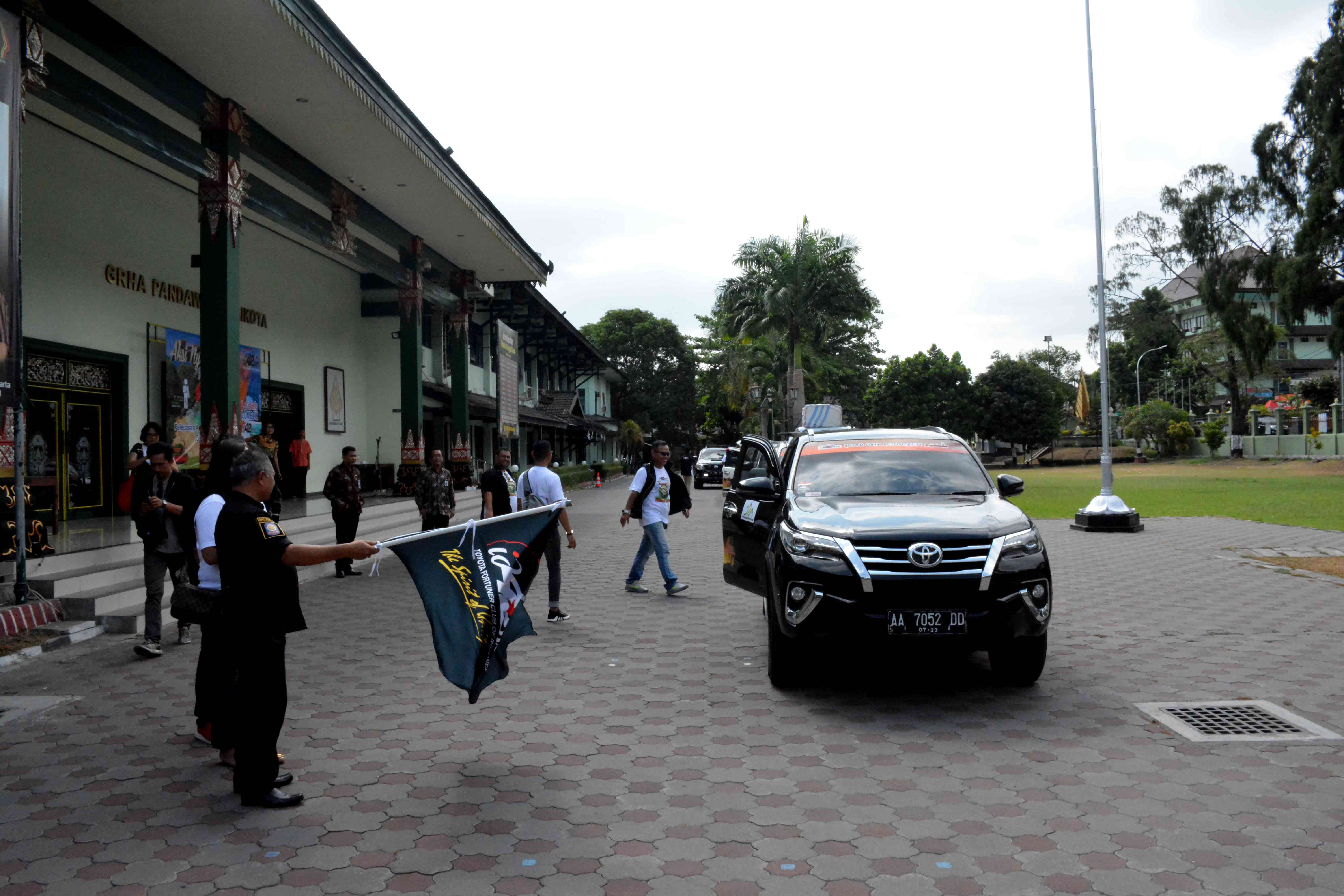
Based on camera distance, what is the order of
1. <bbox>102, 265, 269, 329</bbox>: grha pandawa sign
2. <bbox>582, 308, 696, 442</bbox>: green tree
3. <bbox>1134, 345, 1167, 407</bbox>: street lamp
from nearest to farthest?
<bbox>102, 265, 269, 329</bbox>: grha pandawa sign, <bbox>582, 308, 696, 442</bbox>: green tree, <bbox>1134, 345, 1167, 407</bbox>: street lamp

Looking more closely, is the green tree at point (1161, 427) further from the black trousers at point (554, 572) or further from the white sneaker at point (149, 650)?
the white sneaker at point (149, 650)

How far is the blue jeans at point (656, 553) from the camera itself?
34.4 ft

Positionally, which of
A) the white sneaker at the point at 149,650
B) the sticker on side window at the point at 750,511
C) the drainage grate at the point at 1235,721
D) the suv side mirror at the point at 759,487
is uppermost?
the suv side mirror at the point at 759,487

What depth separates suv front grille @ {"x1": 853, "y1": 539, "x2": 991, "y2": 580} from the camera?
18.8 ft

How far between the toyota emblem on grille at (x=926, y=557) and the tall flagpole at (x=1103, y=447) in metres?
12.2

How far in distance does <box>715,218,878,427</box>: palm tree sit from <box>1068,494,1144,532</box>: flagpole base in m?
21.0

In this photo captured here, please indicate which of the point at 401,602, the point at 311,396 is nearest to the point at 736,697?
the point at 401,602

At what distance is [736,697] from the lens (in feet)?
20.3

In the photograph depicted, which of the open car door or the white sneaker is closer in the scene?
the open car door

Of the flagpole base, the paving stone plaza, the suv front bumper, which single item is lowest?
the paving stone plaza

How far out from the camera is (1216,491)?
95.5ft

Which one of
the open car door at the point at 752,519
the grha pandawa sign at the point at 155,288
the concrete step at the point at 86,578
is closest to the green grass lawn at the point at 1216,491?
the open car door at the point at 752,519

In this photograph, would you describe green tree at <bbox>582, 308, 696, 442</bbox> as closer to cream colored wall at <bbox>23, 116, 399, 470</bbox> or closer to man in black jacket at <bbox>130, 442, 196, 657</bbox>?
cream colored wall at <bbox>23, 116, 399, 470</bbox>

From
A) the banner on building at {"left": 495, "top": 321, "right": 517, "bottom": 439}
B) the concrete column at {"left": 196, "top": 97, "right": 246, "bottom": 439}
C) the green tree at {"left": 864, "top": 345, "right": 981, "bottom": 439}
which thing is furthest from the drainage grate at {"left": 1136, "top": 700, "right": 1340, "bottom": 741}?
the green tree at {"left": 864, "top": 345, "right": 981, "bottom": 439}
